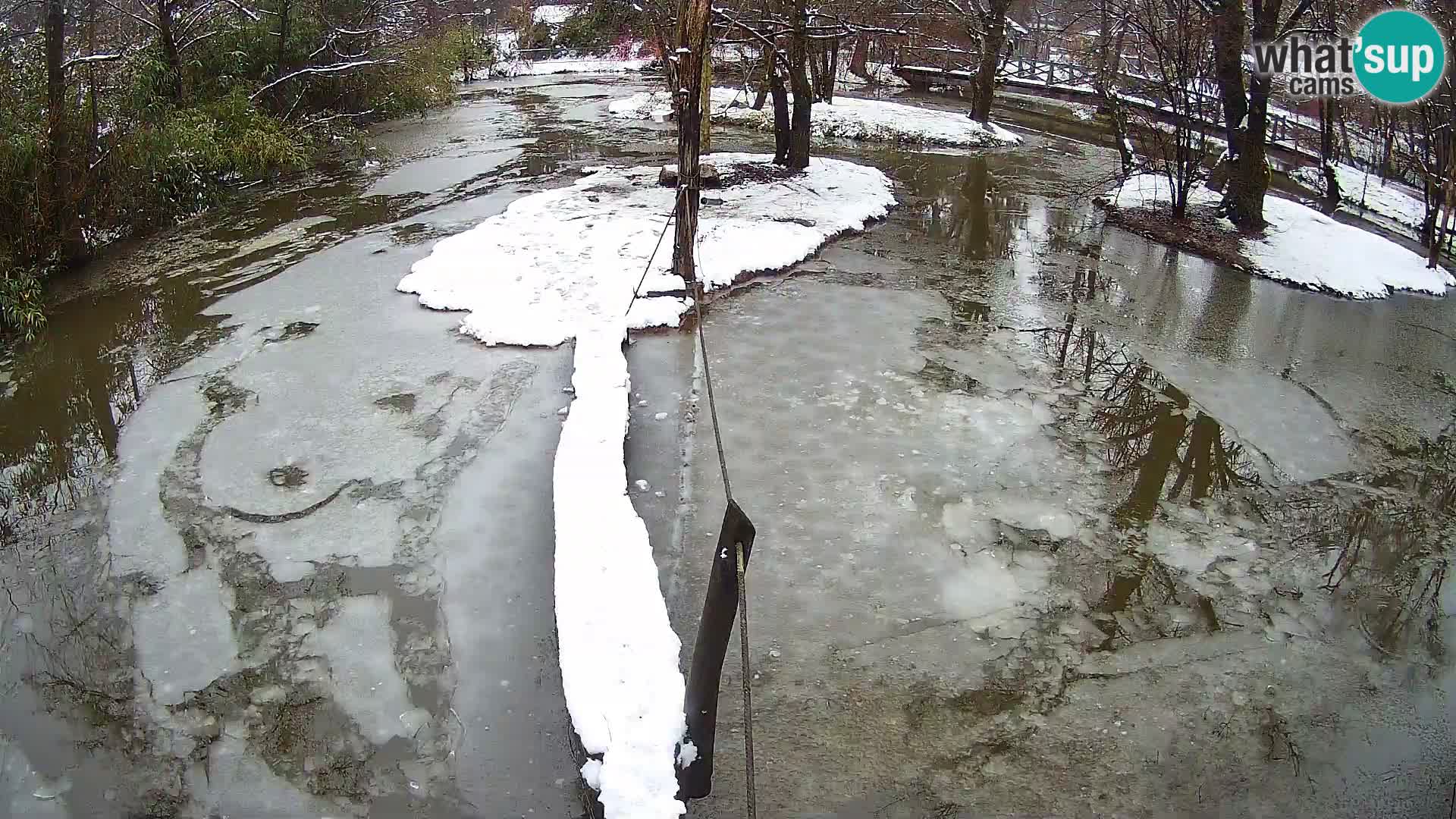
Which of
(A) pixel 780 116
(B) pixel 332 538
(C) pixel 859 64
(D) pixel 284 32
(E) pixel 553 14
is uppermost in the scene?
(E) pixel 553 14

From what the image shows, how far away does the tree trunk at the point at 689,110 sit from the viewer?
8.15 m

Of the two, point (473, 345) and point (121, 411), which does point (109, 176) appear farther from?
point (473, 345)

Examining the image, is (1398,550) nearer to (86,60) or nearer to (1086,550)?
(1086,550)

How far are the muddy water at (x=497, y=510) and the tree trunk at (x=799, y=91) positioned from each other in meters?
3.51

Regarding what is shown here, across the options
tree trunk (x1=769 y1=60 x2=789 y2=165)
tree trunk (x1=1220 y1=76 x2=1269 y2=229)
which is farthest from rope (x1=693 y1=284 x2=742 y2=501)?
tree trunk (x1=1220 y1=76 x2=1269 y2=229)

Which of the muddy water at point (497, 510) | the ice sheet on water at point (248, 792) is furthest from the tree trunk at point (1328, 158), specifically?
the ice sheet on water at point (248, 792)

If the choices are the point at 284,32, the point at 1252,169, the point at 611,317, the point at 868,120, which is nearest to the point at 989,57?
the point at 868,120

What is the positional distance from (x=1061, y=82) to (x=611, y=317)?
2152cm

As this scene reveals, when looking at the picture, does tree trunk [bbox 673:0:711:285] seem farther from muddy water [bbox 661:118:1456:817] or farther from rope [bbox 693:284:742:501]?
muddy water [bbox 661:118:1456:817]

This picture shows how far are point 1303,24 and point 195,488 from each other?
1514cm

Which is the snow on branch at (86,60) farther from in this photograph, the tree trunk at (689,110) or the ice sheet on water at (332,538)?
A: the ice sheet on water at (332,538)

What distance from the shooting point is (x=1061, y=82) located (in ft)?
83.8

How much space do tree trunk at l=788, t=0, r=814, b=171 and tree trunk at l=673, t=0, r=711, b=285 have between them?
10.0 ft

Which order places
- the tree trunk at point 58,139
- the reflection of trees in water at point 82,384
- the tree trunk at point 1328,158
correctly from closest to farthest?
the reflection of trees in water at point 82,384 < the tree trunk at point 58,139 < the tree trunk at point 1328,158
